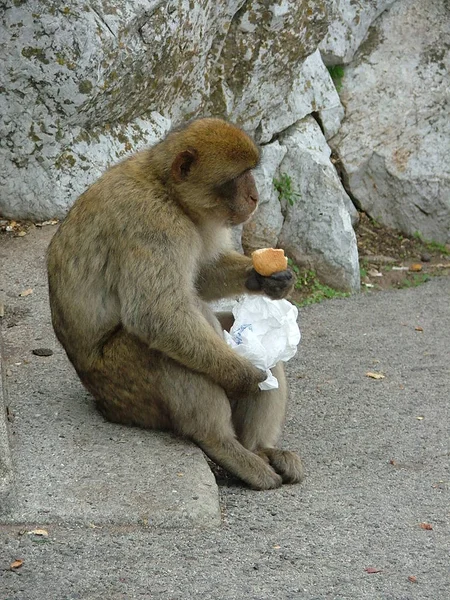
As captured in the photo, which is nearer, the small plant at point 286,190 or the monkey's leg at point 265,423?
the monkey's leg at point 265,423

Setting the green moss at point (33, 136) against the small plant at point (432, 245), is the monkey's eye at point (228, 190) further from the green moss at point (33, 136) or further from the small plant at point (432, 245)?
the small plant at point (432, 245)

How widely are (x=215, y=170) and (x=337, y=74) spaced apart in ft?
16.4

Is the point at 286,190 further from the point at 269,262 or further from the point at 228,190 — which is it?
the point at 228,190

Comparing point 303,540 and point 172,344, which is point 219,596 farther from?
point 172,344

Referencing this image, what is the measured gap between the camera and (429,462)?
4.49 metres

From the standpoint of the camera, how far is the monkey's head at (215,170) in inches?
155

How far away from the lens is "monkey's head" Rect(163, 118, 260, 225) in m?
3.95

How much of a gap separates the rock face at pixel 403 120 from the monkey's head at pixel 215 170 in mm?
4728

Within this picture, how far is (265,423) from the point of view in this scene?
426 cm

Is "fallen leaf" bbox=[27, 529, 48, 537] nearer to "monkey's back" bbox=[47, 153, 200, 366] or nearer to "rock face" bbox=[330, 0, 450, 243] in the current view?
"monkey's back" bbox=[47, 153, 200, 366]

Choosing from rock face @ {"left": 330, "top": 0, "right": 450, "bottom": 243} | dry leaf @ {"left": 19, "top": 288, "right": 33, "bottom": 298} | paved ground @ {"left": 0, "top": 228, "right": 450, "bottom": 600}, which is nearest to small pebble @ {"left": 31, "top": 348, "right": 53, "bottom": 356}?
paved ground @ {"left": 0, "top": 228, "right": 450, "bottom": 600}

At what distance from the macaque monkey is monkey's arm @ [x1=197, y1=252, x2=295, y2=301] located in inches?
10.3

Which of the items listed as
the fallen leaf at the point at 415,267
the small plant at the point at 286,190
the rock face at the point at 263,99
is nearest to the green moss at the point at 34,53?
the rock face at the point at 263,99

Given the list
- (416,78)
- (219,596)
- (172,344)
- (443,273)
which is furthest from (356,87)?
(219,596)
